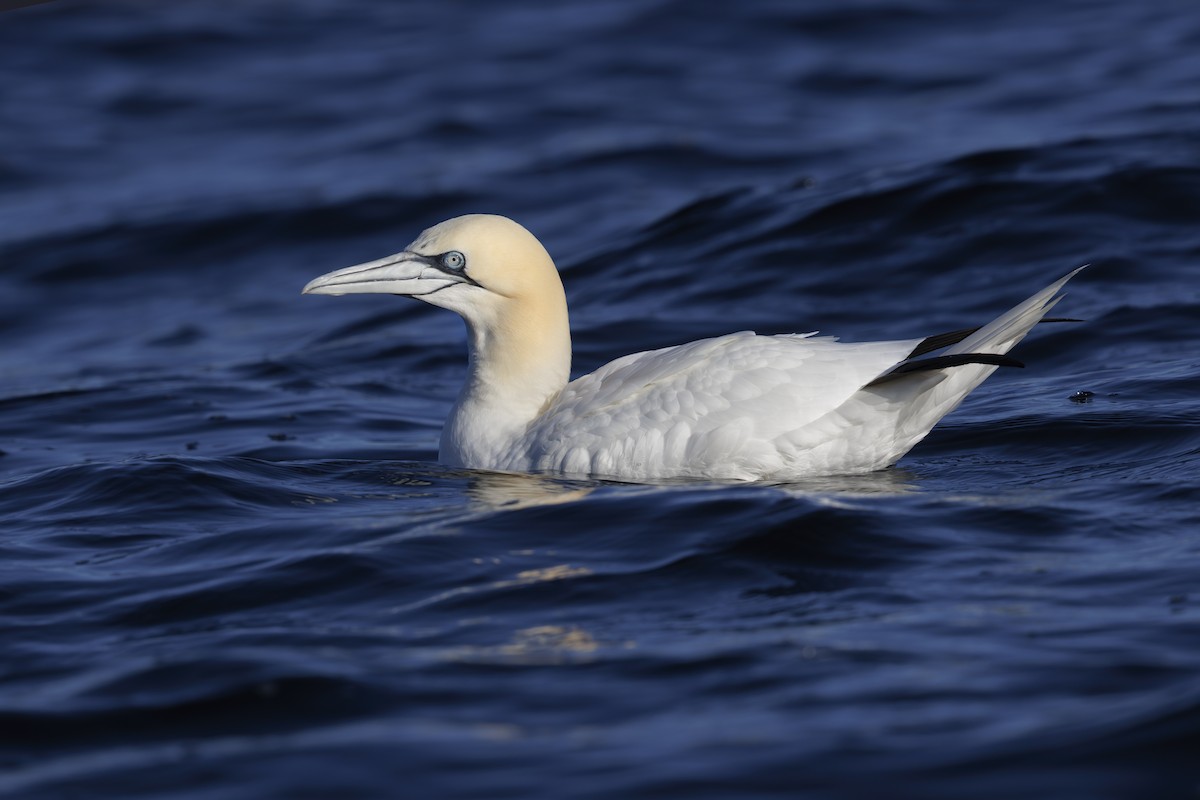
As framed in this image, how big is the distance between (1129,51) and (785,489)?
43.8ft

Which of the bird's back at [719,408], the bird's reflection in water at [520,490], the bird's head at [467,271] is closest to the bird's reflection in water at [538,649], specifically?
the bird's reflection in water at [520,490]

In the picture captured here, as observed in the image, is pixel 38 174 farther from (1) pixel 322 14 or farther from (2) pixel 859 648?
(2) pixel 859 648

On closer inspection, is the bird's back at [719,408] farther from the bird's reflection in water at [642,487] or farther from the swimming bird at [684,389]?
the bird's reflection in water at [642,487]

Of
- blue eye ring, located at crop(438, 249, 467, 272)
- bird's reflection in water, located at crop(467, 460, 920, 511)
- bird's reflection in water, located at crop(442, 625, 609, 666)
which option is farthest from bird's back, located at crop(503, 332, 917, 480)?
bird's reflection in water, located at crop(442, 625, 609, 666)

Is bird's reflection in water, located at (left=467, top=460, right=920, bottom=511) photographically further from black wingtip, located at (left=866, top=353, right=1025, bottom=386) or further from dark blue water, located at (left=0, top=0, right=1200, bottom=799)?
black wingtip, located at (left=866, top=353, right=1025, bottom=386)

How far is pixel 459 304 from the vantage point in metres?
8.29

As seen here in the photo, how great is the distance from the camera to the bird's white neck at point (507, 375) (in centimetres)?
825

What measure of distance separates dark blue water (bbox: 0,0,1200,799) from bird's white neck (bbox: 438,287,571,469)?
14.8 inches

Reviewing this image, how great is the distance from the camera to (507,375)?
8.34m

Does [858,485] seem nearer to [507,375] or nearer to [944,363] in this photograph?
[944,363]

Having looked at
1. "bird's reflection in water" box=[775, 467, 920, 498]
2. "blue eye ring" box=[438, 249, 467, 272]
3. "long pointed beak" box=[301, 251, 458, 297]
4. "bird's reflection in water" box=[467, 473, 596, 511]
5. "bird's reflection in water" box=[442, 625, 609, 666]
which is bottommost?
"bird's reflection in water" box=[442, 625, 609, 666]

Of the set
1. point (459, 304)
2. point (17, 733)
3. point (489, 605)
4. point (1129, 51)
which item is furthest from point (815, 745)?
point (1129, 51)

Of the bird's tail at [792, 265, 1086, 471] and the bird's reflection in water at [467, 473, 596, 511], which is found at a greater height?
the bird's tail at [792, 265, 1086, 471]

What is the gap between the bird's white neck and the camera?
825 centimetres
